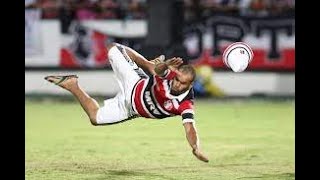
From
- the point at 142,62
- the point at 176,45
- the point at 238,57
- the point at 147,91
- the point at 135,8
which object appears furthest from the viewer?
the point at 135,8

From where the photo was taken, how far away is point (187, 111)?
23.3 feet

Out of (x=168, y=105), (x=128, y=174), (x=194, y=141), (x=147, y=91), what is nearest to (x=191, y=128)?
(x=194, y=141)

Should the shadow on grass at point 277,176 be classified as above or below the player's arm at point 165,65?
below

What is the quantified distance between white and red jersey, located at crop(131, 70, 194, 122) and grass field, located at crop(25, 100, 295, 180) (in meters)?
0.84

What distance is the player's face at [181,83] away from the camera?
706cm

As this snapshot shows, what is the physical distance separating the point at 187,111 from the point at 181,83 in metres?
0.28

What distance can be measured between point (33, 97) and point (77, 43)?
6.26ft

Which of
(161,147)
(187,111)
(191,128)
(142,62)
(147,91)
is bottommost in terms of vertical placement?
(161,147)

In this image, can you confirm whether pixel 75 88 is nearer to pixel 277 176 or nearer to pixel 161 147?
pixel 277 176

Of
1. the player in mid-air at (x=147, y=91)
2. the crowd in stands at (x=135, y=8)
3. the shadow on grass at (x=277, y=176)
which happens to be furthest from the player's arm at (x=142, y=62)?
the crowd in stands at (x=135, y=8)

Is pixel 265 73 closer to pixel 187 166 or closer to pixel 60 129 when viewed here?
pixel 60 129

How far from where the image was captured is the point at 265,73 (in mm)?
17844

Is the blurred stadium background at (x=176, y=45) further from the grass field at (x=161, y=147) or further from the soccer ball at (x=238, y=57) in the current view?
the soccer ball at (x=238, y=57)
